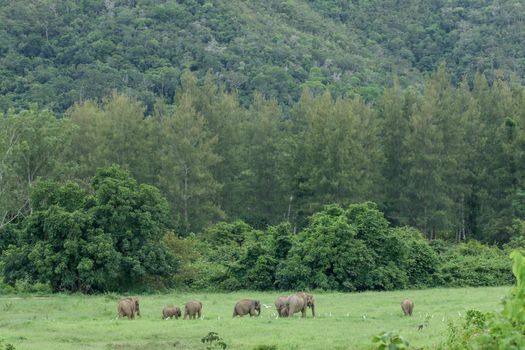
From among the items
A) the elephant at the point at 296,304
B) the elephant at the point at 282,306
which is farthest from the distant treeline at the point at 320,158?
the elephant at the point at 296,304

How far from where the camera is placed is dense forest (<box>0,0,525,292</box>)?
37594mm

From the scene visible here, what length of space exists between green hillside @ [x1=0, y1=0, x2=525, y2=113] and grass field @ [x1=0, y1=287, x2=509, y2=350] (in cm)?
5327

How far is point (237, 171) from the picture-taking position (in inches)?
2199

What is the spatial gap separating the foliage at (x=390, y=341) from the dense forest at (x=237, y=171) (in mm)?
28624

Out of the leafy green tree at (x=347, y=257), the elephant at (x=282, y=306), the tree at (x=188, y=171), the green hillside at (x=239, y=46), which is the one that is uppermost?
the green hillside at (x=239, y=46)

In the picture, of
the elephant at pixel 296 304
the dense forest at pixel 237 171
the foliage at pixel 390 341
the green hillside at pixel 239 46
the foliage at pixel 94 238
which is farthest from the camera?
the green hillside at pixel 239 46

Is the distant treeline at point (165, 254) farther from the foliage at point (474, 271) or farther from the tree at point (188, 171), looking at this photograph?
the tree at point (188, 171)

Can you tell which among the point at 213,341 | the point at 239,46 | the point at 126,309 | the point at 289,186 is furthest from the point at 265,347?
the point at 239,46

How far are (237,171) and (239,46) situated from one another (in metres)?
46.5

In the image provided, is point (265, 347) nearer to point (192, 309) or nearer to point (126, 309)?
point (192, 309)

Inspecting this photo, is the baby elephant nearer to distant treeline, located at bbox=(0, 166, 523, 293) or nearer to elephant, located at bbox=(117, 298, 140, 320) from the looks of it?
elephant, located at bbox=(117, 298, 140, 320)

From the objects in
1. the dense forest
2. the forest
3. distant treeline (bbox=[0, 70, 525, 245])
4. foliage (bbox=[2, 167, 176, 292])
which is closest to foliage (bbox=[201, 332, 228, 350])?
foliage (bbox=[2, 167, 176, 292])

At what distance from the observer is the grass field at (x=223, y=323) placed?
2072 centimetres

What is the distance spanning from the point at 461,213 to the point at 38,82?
4852 centimetres
